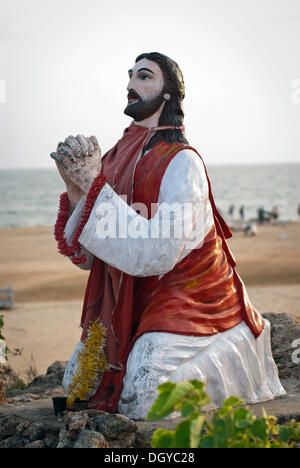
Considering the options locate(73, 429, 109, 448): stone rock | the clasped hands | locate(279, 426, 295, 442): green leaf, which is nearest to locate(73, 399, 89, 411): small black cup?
locate(73, 429, 109, 448): stone rock

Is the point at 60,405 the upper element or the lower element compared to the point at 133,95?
lower

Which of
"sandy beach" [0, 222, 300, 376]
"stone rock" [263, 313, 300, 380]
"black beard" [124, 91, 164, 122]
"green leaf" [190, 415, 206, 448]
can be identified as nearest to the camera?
"green leaf" [190, 415, 206, 448]

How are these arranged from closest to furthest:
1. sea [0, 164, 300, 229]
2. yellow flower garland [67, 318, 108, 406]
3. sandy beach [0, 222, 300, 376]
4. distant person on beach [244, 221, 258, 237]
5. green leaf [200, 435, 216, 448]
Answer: green leaf [200, 435, 216, 448] < yellow flower garland [67, 318, 108, 406] < sandy beach [0, 222, 300, 376] < distant person on beach [244, 221, 258, 237] < sea [0, 164, 300, 229]

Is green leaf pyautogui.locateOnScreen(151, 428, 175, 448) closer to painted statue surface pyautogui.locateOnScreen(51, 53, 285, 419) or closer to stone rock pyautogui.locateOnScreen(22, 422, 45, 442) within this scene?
painted statue surface pyautogui.locateOnScreen(51, 53, 285, 419)

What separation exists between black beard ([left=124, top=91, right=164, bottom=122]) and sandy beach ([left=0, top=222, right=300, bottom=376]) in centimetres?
419

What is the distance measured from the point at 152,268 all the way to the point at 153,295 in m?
0.28

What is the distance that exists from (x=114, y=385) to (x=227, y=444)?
1.33 m

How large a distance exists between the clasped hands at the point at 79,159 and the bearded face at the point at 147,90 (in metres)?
0.47

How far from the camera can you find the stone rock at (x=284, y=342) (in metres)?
5.10

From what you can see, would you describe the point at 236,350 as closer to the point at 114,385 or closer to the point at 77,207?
the point at 114,385

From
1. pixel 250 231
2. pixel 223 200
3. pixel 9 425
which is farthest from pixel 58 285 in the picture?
pixel 223 200

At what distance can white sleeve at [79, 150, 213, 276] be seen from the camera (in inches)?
139

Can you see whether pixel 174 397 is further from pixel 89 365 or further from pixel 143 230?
pixel 89 365

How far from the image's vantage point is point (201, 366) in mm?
3695
